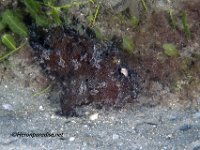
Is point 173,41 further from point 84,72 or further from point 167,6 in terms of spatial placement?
point 84,72

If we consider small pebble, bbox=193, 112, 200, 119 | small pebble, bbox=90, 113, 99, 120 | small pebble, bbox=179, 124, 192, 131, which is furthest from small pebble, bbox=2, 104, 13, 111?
small pebble, bbox=193, 112, 200, 119

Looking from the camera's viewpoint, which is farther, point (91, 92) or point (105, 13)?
point (105, 13)

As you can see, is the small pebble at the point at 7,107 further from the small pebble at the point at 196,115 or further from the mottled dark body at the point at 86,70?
the small pebble at the point at 196,115

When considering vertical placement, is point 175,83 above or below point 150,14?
below

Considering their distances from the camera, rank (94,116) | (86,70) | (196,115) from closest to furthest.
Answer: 1. (196,115)
2. (94,116)
3. (86,70)

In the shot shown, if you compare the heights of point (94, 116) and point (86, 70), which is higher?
point (86, 70)

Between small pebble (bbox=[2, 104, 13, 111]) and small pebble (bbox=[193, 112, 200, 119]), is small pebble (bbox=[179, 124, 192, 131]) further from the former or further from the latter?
small pebble (bbox=[2, 104, 13, 111])

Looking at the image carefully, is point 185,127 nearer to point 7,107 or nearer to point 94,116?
point 94,116

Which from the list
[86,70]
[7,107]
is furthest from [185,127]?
[7,107]

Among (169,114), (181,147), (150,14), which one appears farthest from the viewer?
(150,14)

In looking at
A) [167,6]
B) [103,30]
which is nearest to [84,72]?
[103,30]
